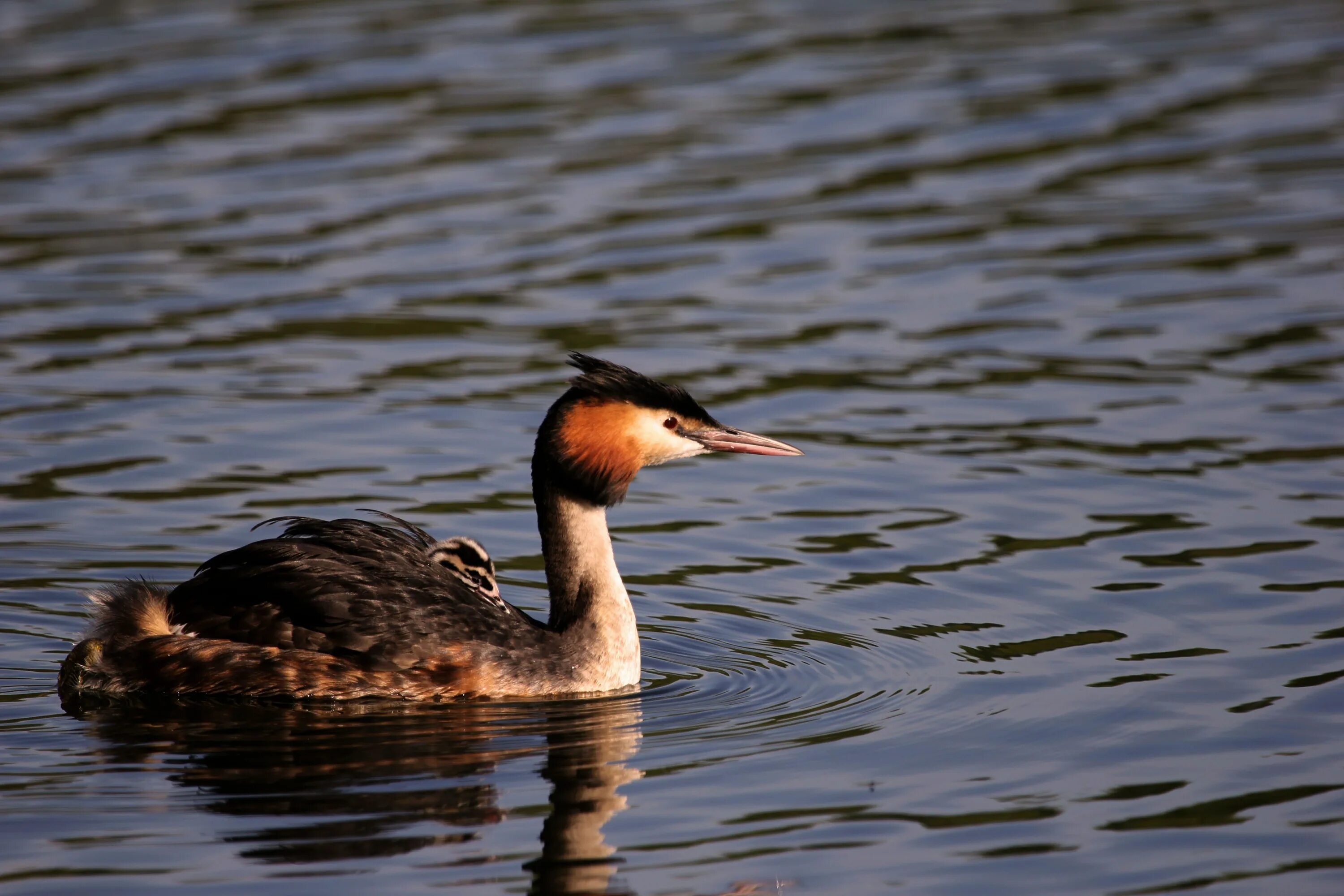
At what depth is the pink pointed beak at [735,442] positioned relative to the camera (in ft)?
29.5

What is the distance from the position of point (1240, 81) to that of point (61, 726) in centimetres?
1320

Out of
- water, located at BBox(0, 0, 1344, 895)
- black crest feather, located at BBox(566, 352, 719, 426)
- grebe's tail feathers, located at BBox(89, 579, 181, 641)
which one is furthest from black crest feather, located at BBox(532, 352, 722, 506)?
grebe's tail feathers, located at BBox(89, 579, 181, 641)

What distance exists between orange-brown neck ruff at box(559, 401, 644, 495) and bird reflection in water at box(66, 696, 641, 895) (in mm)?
961

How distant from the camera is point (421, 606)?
8.59 metres

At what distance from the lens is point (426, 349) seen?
13359 mm

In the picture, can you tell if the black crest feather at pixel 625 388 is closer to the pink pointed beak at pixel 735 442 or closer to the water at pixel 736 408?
the pink pointed beak at pixel 735 442

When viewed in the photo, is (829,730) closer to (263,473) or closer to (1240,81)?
(263,473)

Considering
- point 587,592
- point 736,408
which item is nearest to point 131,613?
point 587,592

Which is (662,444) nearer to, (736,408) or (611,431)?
(611,431)

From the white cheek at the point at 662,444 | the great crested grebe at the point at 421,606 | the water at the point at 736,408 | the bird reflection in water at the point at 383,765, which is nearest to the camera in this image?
the bird reflection in water at the point at 383,765

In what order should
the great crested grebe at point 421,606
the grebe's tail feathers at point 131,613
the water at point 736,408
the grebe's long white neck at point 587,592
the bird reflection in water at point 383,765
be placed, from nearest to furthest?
the bird reflection in water at point 383,765 → the water at point 736,408 → the great crested grebe at point 421,606 → the grebe's tail feathers at point 131,613 → the grebe's long white neck at point 587,592

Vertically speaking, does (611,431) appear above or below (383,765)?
above

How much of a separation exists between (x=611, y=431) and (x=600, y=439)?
2.2 inches

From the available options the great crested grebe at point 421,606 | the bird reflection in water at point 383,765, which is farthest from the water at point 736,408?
the great crested grebe at point 421,606
